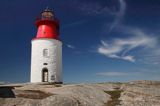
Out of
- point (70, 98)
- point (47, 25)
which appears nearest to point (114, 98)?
point (70, 98)

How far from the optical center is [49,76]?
4212 cm

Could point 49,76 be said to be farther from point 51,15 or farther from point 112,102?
point 112,102

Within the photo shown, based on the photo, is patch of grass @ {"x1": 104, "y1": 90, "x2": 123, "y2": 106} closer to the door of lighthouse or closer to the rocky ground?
the rocky ground

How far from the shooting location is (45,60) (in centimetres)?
4234

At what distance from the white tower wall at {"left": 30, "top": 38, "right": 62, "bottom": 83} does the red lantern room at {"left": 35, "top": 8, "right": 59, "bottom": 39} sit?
1.36 meters

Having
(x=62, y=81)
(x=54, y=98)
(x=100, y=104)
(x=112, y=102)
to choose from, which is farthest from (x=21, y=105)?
(x=62, y=81)

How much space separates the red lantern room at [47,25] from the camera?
1745 inches

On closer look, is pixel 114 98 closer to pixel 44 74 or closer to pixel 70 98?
pixel 70 98

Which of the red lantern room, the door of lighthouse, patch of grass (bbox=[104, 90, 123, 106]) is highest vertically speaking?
the red lantern room

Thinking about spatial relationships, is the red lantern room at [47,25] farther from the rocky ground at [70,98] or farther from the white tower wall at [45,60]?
the rocky ground at [70,98]

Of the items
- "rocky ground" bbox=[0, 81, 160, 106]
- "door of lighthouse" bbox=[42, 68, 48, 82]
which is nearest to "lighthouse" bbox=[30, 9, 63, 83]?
"door of lighthouse" bbox=[42, 68, 48, 82]

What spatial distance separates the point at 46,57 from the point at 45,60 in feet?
1.76

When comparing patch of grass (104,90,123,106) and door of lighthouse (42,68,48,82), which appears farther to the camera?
door of lighthouse (42,68,48,82)

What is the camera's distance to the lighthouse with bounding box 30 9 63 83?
42281mm
